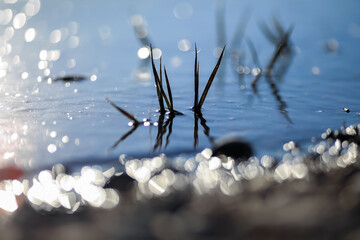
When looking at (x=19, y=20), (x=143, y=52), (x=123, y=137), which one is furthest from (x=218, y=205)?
(x=19, y=20)

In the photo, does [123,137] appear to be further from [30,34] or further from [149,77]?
[30,34]

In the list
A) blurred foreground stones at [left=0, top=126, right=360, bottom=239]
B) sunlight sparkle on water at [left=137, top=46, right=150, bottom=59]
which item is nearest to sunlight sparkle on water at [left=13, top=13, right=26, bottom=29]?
sunlight sparkle on water at [left=137, top=46, right=150, bottom=59]

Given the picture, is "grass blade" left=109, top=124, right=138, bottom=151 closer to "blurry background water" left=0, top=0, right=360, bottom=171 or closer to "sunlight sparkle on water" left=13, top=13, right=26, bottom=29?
"blurry background water" left=0, top=0, right=360, bottom=171

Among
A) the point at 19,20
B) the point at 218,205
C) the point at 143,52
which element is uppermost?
the point at 19,20

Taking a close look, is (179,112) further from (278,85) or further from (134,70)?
(134,70)

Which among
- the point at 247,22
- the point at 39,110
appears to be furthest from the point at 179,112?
the point at 247,22

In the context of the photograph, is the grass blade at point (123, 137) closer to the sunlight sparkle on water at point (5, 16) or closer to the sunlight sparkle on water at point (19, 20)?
the sunlight sparkle on water at point (19, 20)

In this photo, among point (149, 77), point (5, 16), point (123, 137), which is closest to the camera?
point (123, 137)
